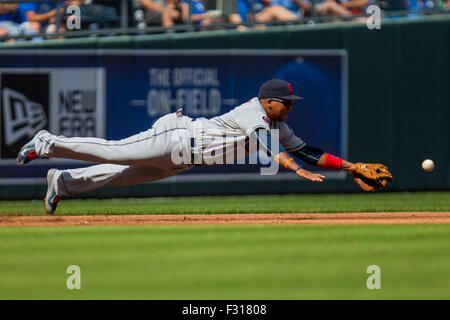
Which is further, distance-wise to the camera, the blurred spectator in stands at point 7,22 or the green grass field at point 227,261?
the blurred spectator in stands at point 7,22

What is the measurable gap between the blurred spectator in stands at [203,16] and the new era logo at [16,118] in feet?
8.77

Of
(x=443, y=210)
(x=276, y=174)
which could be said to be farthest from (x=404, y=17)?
(x=443, y=210)

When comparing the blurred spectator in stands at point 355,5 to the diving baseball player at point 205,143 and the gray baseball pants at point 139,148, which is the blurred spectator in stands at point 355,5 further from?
the gray baseball pants at point 139,148

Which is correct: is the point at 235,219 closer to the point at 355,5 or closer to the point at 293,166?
the point at 293,166

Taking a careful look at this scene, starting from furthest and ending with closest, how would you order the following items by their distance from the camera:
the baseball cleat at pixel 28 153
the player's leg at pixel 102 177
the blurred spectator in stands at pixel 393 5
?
1. the blurred spectator in stands at pixel 393 5
2. the player's leg at pixel 102 177
3. the baseball cleat at pixel 28 153

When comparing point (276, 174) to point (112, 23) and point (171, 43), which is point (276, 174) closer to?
point (171, 43)

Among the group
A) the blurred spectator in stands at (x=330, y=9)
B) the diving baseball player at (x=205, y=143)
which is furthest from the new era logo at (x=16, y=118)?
the blurred spectator in stands at (x=330, y=9)

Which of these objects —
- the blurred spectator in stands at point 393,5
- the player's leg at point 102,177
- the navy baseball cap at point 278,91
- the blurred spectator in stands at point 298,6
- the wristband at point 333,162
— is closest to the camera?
the navy baseball cap at point 278,91

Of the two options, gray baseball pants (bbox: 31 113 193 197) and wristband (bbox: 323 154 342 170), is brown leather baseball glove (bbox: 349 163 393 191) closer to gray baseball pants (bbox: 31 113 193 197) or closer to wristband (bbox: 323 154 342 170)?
wristband (bbox: 323 154 342 170)

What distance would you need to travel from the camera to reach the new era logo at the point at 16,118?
1170 centimetres

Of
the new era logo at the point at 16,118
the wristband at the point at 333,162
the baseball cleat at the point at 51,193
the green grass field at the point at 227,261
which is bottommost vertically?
the green grass field at the point at 227,261

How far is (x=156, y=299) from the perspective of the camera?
436 cm

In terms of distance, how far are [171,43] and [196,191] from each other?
2207mm

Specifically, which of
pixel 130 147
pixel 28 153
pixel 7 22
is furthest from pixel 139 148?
pixel 7 22
